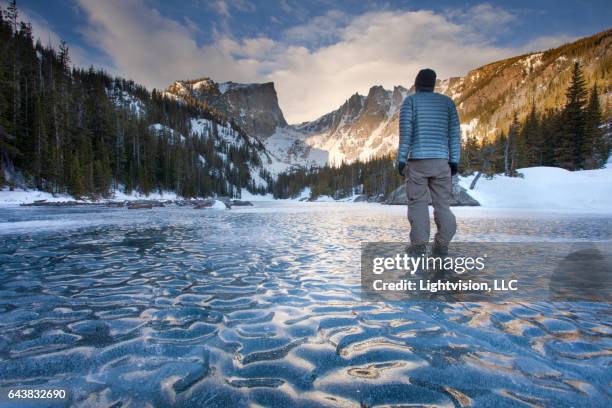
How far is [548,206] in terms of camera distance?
2764cm

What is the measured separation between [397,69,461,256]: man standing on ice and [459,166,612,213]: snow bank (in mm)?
26728

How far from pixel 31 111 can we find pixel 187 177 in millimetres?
38394

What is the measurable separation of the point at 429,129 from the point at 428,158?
57 centimetres

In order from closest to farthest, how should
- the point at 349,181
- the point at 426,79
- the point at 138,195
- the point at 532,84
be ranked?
the point at 426,79 < the point at 138,195 < the point at 349,181 < the point at 532,84

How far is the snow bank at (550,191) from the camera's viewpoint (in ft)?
85.5

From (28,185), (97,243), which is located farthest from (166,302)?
(28,185)

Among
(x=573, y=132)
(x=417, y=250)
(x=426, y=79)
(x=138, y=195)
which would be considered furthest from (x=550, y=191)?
(x=138, y=195)

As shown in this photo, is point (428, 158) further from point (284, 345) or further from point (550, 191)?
point (550, 191)

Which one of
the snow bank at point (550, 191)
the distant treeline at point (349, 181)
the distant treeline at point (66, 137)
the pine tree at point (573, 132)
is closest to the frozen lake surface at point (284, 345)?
the snow bank at point (550, 191)

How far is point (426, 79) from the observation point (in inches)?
229

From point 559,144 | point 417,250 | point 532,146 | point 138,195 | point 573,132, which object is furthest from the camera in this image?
point 138,195

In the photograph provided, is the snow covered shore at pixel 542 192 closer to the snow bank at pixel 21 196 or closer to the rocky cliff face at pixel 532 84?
the snow bank at pixel 21 196

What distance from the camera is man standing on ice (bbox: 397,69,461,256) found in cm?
552

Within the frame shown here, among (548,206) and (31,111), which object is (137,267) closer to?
(548,206)
